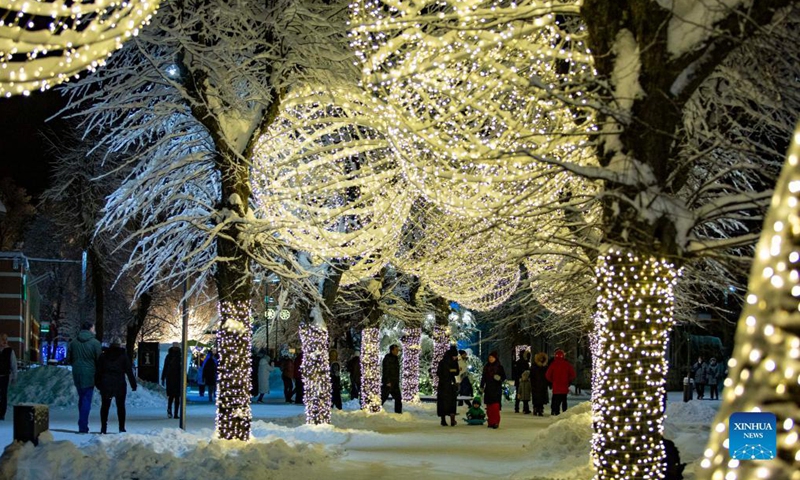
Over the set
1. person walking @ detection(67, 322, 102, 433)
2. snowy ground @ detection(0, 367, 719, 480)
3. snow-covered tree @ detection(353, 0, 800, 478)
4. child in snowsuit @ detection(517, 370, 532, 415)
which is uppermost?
snow-covered tree @ detection(353, 0, 800, 478)

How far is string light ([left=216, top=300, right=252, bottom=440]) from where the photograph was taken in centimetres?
1589

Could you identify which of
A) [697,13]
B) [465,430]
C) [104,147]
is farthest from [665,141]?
[104,147]

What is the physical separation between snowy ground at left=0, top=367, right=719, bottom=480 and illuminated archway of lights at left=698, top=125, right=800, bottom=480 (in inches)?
387

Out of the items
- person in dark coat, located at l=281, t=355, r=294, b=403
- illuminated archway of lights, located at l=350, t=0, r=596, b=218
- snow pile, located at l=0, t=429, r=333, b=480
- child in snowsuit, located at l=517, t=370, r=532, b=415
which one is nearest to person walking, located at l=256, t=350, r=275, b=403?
person in dark coat, located at l=281, t=355, r=294, b=403

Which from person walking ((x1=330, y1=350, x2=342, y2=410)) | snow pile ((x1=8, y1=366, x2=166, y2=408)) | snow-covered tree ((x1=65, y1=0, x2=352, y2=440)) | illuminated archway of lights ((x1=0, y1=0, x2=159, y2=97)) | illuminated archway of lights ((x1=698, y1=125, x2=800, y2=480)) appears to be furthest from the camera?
person walking ((x1=330, y1=350, x2=342, y2=410))

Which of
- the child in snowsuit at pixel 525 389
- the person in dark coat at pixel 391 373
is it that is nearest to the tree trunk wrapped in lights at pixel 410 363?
the child in snowsuit at pixel 525 389

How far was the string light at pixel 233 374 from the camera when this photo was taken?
15891 millimetres

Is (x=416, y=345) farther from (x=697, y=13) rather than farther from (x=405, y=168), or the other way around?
(x=697, y=13)

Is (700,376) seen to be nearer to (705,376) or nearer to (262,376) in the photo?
(705,376)

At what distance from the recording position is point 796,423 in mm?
2578

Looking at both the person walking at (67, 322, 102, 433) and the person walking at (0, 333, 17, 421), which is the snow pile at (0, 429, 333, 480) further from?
the person walking at (0, 333, 17, 421)

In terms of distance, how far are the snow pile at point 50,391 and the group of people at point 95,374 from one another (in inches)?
392

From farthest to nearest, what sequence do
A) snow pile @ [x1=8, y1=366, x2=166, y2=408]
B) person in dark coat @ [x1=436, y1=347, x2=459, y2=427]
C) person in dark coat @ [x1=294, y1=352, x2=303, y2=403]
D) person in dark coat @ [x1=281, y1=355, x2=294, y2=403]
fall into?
person in dark coat @ [x1=281, y1=355, x2=294, y2=403], person in dark coat @ [x1=294, y1=352, x2=303, y2=403], snow pile @ [x1=8, y1=366, x2=166, y2=408], person in dark coat @ [x1=436, y1=347, x2=459, y2=427]

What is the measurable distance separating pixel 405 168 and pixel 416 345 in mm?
22460
